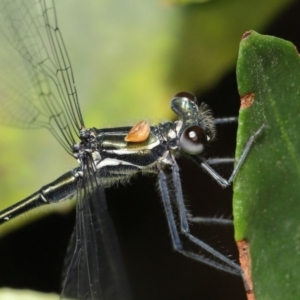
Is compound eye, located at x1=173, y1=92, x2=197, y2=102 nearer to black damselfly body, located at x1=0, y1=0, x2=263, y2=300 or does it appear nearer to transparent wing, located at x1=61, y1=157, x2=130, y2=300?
black damselfly body, located at x1=0, y1=0, x2=263, y2=300

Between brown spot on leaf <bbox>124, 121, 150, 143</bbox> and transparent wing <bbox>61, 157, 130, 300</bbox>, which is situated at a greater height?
brown spot on leaf <bbox>124, 121, 150, 143</bbox>

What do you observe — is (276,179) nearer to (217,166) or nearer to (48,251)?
(217,166)

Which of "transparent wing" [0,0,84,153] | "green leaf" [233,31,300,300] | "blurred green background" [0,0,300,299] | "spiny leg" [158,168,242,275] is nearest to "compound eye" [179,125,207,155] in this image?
"blurred green background" [0,0,300,299]

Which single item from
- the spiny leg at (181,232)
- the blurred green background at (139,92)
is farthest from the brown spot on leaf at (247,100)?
the spiny leg at (181,232)

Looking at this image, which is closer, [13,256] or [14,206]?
[13,256]

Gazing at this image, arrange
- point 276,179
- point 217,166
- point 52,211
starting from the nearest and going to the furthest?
point 276,179 → point 217,166 → point 52,211

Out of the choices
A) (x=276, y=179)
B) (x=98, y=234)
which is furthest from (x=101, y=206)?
(x=276, y=179)

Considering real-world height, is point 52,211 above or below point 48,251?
above
